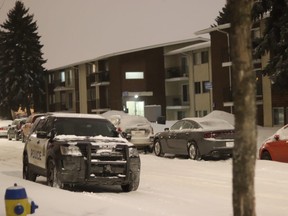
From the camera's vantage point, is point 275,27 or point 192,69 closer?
point 275,27

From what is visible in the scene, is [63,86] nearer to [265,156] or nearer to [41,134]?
[265,156]

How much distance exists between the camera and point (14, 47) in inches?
2763

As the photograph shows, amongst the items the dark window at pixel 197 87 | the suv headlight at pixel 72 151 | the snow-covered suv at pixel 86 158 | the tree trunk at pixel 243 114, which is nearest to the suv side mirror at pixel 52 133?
the snow-covered suv at pixel 86 158

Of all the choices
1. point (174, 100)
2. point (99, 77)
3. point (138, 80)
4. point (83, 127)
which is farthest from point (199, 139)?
point (99, 77)

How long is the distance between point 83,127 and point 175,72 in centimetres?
4158

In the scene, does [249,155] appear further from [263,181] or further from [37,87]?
[37,87]

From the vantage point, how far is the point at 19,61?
2781 inches

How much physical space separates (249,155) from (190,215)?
4684 millimetres

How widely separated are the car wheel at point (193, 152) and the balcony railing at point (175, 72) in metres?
33.3

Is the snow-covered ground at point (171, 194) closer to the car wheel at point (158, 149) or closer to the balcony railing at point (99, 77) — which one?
the car wheel at point (158, 149)

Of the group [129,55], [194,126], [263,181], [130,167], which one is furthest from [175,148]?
[129,55]

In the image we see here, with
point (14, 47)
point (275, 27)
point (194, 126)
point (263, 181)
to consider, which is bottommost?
point (263, 181)

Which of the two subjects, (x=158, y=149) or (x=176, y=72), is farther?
(x=176, y=72)

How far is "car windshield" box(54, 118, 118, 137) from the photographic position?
505 inches
